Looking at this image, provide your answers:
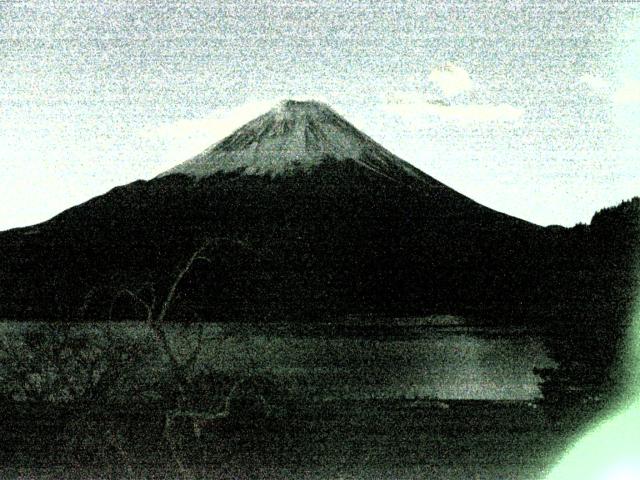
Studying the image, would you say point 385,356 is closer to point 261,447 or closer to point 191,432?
point 261,447

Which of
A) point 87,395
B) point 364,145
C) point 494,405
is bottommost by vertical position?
point 494,405

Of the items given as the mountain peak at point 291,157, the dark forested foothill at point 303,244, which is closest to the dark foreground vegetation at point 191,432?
the dark forested foothill at point 303,244

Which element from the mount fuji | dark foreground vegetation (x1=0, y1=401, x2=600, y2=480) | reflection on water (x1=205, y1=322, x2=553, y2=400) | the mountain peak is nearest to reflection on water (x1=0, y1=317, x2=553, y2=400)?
reflection on water (x1=205, y1=322, x2=553, y2=400)

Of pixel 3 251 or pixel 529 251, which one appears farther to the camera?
pixel 3 251

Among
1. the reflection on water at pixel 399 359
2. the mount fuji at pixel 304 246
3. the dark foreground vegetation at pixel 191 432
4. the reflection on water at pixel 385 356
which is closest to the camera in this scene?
the dark foreground vegetation at pixel 191 432

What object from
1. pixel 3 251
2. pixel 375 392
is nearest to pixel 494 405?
pixel 375 392

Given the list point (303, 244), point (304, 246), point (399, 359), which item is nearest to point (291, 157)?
point (303, 244)

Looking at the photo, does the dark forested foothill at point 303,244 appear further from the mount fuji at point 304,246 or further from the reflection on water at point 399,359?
the reflection on water at point 399,359

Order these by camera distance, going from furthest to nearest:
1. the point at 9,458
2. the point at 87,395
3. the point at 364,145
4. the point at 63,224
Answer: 1. the point at 364,145
2. the point at 63,224
3. the point at 9,458
4. the point at 87,395

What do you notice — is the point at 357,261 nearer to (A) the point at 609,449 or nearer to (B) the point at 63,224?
(B) the point at 63,224

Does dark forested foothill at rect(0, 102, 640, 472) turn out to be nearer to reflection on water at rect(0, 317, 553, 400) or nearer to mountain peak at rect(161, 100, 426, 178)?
mountain peak at rect(161, 100, 426, 178)

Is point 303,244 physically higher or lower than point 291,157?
lower
